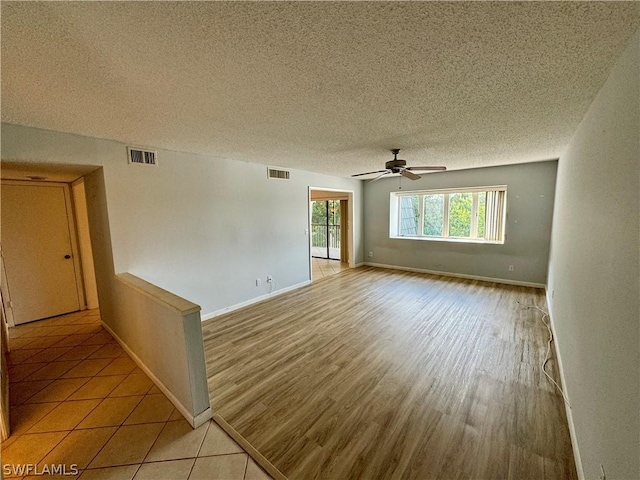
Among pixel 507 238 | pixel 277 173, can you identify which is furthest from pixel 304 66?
pixel 507 238

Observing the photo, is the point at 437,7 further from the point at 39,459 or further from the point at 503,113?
the point at 39,459

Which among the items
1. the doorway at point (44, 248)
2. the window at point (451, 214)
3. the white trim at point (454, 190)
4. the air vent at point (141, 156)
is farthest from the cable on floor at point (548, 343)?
the doorway at point (44, 248)

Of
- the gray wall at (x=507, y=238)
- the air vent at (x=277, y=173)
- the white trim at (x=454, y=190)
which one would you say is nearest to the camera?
the air vent at (x=277, y=173)

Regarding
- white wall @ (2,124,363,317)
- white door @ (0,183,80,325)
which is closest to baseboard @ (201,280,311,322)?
white wall @ (2,124,363,317)

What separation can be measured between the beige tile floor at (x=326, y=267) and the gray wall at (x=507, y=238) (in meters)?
1.44

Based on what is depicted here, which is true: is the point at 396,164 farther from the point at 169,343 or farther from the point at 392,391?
the point at 169,343

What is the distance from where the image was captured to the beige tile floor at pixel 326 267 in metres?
6.11

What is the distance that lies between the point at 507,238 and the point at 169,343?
5660 millimetres

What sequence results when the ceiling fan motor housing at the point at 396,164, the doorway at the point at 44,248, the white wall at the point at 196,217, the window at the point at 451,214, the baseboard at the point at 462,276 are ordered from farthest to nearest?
the window at the point at 451,214 → the baseboard at the point at 462,276 → the doorway at the point at 44,248 → the ceiling fan motor housing at the point at 396,164 → the white wall at the point at 196,217

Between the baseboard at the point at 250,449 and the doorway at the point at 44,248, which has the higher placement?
the doorway at the point at 44,248

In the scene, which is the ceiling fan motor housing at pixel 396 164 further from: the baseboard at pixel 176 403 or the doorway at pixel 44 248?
the doorway at pixel 44 248

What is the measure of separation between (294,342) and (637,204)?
110 inches

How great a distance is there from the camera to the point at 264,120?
2.19 metres

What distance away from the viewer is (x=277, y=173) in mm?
4441
